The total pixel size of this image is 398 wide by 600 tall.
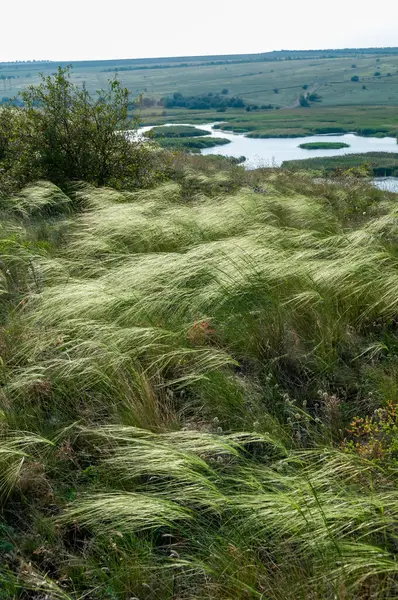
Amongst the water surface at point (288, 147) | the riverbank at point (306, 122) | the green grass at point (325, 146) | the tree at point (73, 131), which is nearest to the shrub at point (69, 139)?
the tree at point (73, 131)

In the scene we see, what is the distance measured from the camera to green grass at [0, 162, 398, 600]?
1777 millimetres

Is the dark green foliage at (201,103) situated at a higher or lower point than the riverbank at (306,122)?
higher

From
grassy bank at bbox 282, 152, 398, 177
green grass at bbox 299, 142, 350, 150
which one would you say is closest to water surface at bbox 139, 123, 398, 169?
green grass at bbox 299, 142, 350, 150

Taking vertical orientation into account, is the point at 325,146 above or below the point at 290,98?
below

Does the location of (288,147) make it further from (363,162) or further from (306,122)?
(306,122)

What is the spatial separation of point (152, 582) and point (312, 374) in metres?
1.59

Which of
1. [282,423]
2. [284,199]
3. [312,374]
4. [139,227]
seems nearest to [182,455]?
[282,423]

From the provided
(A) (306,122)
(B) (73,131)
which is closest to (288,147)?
(A) (306,122)

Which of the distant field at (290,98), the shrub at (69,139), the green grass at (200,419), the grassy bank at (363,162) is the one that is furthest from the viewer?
the distant field at (290,98)

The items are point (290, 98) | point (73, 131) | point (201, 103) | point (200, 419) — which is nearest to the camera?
point (200, 419)

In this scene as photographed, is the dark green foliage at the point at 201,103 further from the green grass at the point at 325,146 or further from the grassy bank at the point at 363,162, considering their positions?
the grassy bank at the point at 363,162

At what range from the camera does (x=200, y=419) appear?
2693mm

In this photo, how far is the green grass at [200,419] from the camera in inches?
70.0

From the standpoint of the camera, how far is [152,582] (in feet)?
5.81
